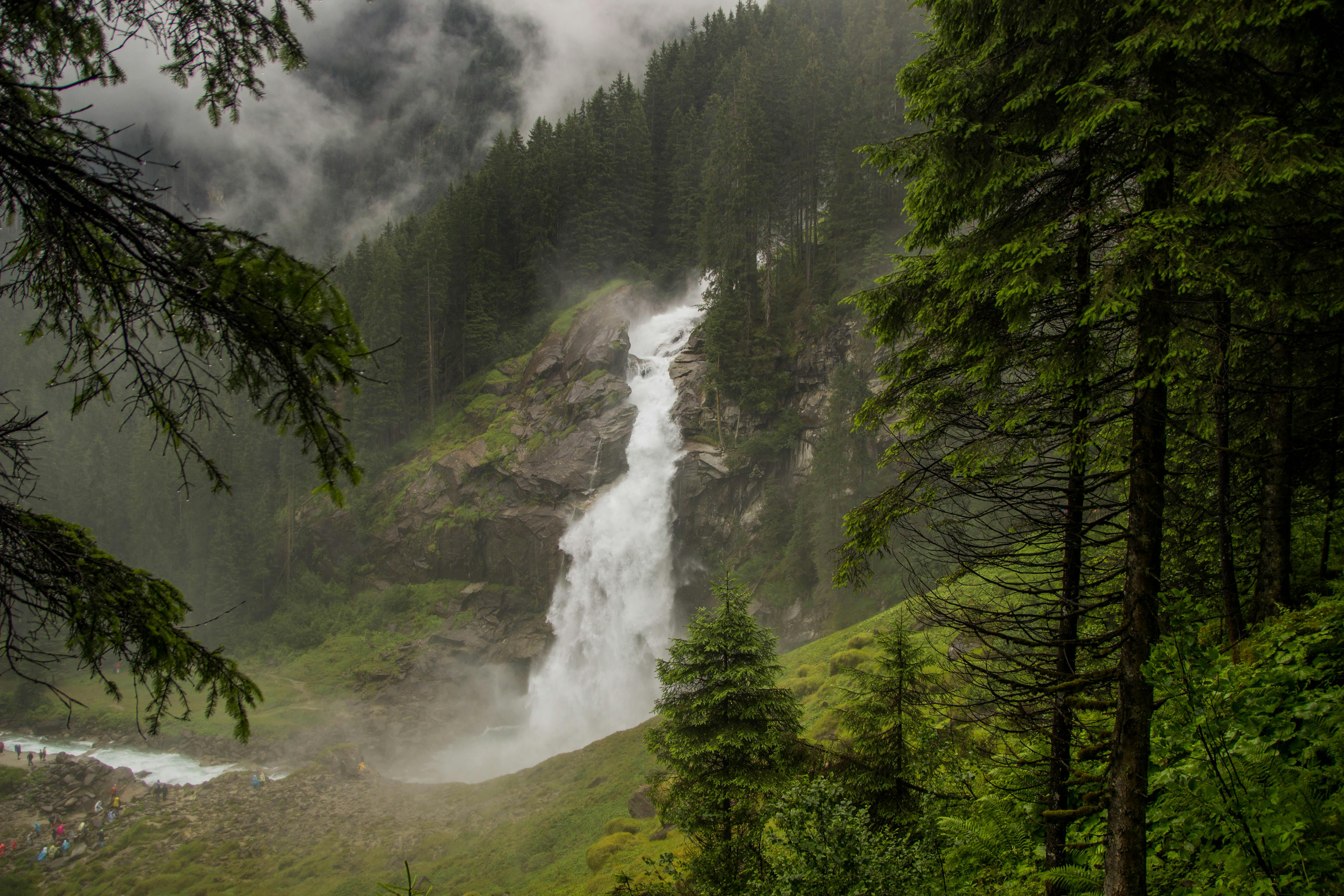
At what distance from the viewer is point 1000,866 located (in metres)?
5.89

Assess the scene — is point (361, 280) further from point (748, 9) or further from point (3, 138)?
point (3, 138)

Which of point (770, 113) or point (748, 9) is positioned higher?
point (748, 9)

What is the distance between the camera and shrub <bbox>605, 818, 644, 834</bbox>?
1828 cm

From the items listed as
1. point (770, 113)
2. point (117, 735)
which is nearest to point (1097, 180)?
point (770, 113)

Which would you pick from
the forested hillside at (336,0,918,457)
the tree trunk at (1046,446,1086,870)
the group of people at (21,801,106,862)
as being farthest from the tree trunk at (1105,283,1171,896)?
the group of people at (21,801,106,862)

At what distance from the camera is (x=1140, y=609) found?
3.99m

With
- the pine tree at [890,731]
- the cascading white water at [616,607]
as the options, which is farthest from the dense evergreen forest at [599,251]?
the pine tree at [890,731]

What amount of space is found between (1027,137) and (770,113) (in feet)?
136

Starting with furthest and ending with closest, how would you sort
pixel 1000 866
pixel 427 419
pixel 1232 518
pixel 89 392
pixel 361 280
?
pixel 361 280
pixel 427 419
pixel 1232 518
pixel 1000 866
pixel 89 392

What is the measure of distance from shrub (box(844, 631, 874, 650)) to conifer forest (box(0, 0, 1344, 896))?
0.13 m

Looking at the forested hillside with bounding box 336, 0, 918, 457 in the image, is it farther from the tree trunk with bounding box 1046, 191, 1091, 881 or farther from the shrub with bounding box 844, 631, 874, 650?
the tree trunk with bounding box 1046, 191, 1091, 881

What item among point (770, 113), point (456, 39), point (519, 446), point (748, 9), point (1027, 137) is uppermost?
point (456, 39)

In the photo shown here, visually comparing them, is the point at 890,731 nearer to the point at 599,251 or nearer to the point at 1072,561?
the point at 1072,561

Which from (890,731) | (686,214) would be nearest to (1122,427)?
(890,731)
